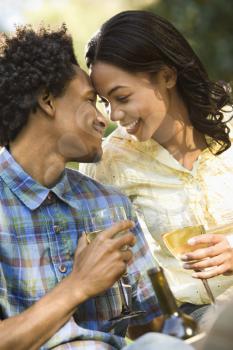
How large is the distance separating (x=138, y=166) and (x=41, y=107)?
68cm

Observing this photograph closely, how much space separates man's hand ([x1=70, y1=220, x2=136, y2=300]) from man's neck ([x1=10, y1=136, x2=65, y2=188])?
508mm

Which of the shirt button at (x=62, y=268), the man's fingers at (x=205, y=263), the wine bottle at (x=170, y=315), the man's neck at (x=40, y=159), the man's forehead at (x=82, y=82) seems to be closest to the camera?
the wine bottle at (x=170, y=315)

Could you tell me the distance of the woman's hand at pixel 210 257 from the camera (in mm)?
2944

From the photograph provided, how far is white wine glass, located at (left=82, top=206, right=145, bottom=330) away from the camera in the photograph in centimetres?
313

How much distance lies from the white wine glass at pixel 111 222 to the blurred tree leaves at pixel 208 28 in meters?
7.55

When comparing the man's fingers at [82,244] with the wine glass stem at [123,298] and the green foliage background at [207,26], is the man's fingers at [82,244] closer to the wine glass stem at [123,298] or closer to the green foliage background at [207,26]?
the wine glass stem at [123,298]

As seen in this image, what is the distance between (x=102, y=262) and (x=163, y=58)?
1.30 m

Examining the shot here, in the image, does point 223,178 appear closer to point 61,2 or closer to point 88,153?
point 88,153

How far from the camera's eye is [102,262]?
281 cm

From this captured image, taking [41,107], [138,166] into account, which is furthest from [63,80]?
[138,166]

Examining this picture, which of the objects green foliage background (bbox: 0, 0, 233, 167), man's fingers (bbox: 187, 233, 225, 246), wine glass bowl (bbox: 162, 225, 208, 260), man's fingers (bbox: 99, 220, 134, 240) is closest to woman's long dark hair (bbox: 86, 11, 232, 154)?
man's fingers (bbox: 187, 233, 225, 246)

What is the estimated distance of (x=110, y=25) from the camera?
367 centimetres

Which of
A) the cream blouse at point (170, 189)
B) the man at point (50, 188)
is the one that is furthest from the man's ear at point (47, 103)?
the cream blouse at point (170, 189)

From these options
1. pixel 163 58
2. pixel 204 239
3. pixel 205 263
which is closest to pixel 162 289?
pixel 204 239
